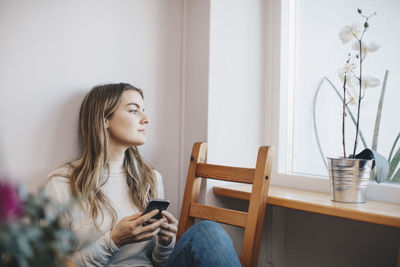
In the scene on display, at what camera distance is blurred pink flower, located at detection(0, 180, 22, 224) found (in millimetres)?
321

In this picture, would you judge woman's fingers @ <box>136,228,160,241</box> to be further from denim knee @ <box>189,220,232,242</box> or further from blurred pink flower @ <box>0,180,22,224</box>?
blurred pink flower @ <box>0,180,22,224</box>

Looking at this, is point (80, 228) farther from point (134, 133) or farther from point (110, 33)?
point (110, 33)

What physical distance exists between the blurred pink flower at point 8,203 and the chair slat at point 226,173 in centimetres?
97

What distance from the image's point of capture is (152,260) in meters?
1.24

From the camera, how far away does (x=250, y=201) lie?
47.2 inches

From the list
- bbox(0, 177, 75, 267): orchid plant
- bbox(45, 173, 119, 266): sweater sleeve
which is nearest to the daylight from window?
bbox(45, 173, 119, 266): sweater sleeve

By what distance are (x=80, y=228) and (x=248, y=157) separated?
93 centimetres

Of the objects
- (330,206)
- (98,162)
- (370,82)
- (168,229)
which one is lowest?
(168,229)

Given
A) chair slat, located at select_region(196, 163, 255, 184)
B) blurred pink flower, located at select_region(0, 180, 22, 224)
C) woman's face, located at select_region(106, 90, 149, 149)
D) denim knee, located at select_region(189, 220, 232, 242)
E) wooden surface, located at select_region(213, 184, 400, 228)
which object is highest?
woman's face, located at select_region(106, 90, 149, 149)

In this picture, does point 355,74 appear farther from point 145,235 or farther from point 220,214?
point 145,235

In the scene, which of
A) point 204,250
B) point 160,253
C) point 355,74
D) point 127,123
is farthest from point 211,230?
point 355,74

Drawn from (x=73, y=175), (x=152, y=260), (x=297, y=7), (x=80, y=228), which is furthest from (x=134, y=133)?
(x=297, y=7)

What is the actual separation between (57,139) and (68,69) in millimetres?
287

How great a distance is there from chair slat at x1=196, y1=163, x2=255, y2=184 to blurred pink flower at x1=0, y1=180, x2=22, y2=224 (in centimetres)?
97
